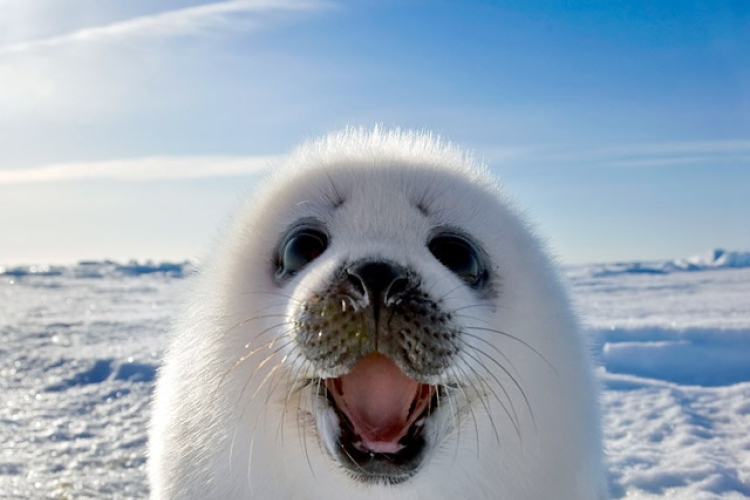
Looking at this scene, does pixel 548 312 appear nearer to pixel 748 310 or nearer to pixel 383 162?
pixel 383 162

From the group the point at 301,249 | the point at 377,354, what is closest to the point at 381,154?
the point at 301,249

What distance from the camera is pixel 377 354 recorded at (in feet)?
6.20

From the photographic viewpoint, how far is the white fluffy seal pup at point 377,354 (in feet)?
6.10

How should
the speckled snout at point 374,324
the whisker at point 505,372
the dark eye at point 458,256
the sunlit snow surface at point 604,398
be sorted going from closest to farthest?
1. the speckled snout at point 374,324
2. the whisker at point 505,372
3. the dark eye at point 458,256
4. the sunlit snow surface at point 604,398

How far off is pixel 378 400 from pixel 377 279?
311 mm

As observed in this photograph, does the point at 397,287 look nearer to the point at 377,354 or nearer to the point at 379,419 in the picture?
the point at 377,354

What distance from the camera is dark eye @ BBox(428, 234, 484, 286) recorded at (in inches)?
86.2

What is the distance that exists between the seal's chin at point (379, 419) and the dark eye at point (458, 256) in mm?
394

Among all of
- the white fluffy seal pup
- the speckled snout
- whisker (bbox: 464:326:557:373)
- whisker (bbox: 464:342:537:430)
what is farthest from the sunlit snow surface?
the speckled snout

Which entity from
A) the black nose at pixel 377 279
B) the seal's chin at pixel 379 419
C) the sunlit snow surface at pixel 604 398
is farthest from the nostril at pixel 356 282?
the sunlit snow surface at pixel 604 398

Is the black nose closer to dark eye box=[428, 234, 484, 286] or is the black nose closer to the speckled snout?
the speckled snout

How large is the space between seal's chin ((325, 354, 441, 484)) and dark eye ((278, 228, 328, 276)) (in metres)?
0.42

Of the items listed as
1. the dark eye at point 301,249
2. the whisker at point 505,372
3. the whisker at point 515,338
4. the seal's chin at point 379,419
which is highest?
the dark eye at point 301,249

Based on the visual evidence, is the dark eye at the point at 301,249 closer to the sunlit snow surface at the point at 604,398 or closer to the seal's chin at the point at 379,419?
the seal's chin at the point at 379,419
